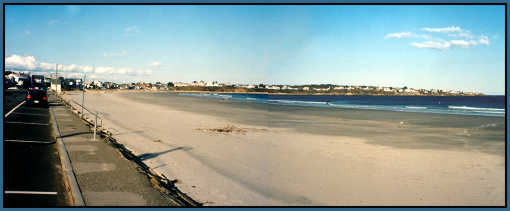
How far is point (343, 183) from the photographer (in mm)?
8344

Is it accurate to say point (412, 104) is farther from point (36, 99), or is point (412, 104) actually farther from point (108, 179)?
point (108, 179)

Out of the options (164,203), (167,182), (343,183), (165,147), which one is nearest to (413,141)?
(343,183)

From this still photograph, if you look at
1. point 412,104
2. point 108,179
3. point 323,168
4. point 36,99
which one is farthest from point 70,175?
point 412,104

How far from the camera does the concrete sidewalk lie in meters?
6.00

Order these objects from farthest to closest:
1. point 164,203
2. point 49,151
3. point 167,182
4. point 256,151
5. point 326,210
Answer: point 256,151
point 49,151
point 167,182
point 164,203
point 326,210

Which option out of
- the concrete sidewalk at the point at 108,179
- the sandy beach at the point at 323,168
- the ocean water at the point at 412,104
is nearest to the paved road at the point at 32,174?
the concrete sidewalk at the point at 108,179

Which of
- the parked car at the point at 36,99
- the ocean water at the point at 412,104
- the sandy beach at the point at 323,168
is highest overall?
the parked car at the point at 36,99

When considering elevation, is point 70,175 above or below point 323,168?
above

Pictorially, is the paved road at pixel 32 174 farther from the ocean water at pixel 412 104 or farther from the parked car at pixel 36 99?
the ocean water at pixel 412 104

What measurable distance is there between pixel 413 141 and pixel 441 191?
29.2 feet

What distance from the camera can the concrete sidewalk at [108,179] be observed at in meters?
6.00

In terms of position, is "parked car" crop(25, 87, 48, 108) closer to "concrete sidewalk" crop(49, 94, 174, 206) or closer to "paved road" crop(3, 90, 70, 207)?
"paved road" crop(3, 90, 70, 207)

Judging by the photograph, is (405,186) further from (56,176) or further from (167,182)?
(56,176)

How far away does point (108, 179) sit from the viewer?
23.6 ft
